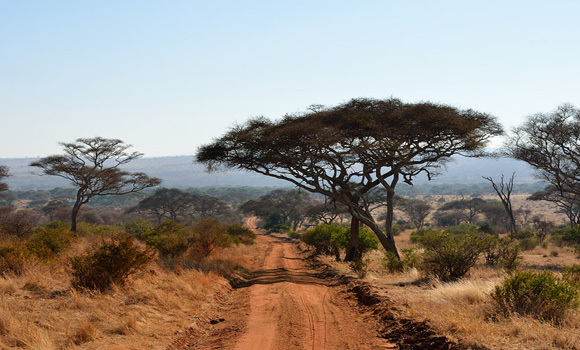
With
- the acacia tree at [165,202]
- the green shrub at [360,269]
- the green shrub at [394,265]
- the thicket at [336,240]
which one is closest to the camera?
the green shrub at [360,269]

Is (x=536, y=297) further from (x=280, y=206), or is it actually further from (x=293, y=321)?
(x=280, y=206)

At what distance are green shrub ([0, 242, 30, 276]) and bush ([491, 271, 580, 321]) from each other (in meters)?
10.9

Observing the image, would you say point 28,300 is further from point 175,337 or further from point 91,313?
point 175,337

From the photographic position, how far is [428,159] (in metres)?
19.0

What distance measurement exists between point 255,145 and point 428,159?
760 centimetres

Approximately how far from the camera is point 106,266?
10.4 m

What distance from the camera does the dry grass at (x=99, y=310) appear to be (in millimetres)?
6453

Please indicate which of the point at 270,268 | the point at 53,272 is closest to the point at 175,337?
the point at 53,272

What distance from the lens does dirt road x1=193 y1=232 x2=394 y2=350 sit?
7.43 meters

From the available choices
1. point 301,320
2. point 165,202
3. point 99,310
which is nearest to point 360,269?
point 301,320

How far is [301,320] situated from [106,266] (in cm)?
489

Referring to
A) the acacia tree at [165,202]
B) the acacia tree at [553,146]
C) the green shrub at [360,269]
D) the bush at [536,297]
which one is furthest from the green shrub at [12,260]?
the acacia tree at [165,202]

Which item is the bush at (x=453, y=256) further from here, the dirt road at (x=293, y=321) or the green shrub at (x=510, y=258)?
the dirt road at (x=293, y=321)

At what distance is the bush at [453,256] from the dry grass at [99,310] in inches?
254
